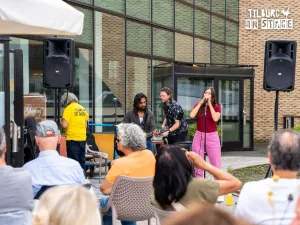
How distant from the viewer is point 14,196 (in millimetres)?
4020

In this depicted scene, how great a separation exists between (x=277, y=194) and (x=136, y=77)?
1312 cm

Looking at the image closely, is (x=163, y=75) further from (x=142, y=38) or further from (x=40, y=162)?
(x=40, y=162)

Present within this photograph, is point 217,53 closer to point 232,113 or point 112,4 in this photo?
point 232,113

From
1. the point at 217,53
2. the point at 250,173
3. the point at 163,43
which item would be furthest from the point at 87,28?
the point at 217,53

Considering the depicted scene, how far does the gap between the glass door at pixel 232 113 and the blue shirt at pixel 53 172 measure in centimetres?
1373

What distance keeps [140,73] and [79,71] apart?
2694 mm

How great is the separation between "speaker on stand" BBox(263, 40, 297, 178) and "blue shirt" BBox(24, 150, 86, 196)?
564cm

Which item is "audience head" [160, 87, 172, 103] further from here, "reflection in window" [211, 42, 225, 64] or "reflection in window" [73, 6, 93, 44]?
"reflection in window" [211, 42, 225, 64]

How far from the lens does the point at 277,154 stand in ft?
12.4

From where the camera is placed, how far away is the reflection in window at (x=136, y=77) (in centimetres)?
1614

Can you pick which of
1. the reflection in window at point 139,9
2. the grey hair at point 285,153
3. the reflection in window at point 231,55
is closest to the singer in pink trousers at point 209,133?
the grey hair at point 285,153

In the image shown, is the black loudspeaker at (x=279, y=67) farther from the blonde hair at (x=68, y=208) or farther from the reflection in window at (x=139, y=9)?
the blonde hair at (x=68, y=208)

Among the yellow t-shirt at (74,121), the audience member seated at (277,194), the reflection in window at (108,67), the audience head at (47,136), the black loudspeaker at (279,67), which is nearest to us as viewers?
the audience member seated at (277,194)

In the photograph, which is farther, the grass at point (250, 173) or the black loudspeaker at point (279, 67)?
the grass at point (250, 173)
